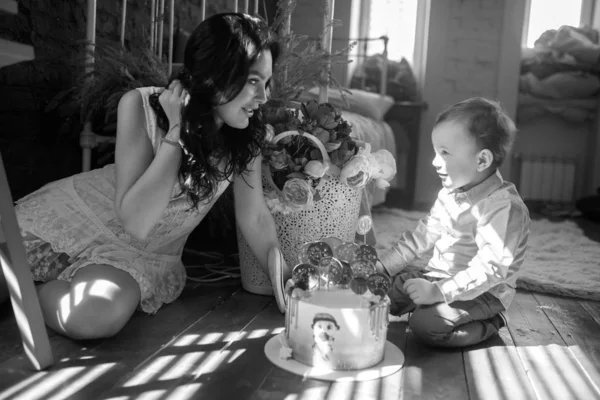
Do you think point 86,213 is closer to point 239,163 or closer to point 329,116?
point 239,163

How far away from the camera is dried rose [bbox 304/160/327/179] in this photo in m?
1.65

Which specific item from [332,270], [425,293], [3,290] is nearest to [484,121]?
[425,293]

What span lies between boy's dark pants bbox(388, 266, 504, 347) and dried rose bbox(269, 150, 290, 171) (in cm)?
51

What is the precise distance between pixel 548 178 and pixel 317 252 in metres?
3.24

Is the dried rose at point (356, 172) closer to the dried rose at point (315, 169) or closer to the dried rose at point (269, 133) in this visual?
the dried rose at point (315, 169)

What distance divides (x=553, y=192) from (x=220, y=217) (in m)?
2.85

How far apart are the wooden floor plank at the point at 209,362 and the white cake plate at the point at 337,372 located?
1.2 inches

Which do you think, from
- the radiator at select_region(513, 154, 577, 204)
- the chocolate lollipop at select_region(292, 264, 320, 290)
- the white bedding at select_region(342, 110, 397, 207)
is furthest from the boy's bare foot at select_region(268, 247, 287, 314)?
the radiator at select_region(513, 154, 577, 204)

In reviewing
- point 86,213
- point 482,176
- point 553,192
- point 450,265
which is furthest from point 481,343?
point 553,192

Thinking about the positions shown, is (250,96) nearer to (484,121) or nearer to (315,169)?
(315,169)

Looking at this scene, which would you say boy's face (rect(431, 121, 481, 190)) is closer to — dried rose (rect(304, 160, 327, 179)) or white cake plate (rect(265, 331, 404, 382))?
dried rose (rect(304, 160, 327, 179))

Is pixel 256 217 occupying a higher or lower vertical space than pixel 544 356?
higher

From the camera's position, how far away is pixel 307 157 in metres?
1.71

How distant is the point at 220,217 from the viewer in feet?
6.79
